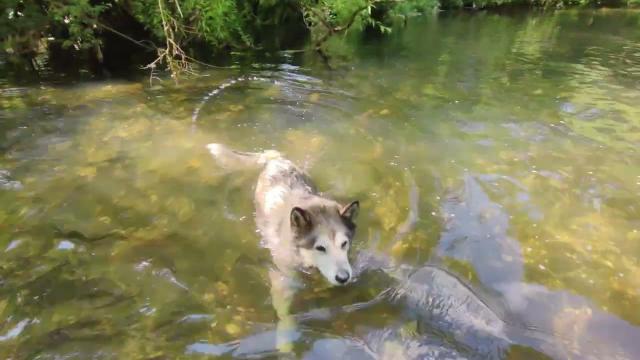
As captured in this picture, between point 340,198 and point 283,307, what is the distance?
2.77 meters

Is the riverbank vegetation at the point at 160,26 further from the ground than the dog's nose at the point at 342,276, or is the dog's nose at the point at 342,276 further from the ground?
the riverbank vegetation at the point at 160,26

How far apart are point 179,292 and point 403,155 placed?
4994 mm

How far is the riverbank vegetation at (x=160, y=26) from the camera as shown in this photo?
1327 centimetres

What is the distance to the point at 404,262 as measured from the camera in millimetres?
6227

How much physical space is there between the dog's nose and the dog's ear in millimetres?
679

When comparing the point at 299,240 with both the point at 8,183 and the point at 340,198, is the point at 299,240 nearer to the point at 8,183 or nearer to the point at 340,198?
the point at 340,198

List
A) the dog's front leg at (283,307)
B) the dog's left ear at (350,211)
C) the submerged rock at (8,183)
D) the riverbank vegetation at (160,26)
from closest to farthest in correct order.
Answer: the dog's front leg at (283,307), the dog's left ear at (350,211), the submerged rock at (8,183), the riverbank vegetation at (160,26)

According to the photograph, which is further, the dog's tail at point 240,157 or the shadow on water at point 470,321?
the dog's tail at point 240,157

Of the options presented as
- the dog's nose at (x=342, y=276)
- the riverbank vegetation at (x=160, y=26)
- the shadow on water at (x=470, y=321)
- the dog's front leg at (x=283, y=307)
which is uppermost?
the riverbank vegetation at (x=160, y=26)

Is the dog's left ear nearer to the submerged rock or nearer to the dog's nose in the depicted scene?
the dog's nose

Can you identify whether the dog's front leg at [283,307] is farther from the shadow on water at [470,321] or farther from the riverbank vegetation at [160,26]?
the riverbank vegetation at [160,26]

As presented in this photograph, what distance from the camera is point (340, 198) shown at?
25.8 feet

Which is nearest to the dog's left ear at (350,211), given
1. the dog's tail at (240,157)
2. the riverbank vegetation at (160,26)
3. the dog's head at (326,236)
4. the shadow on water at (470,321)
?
the dog's head at (326,236)

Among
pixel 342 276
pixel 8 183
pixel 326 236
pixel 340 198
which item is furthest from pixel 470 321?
pixel 8 183
